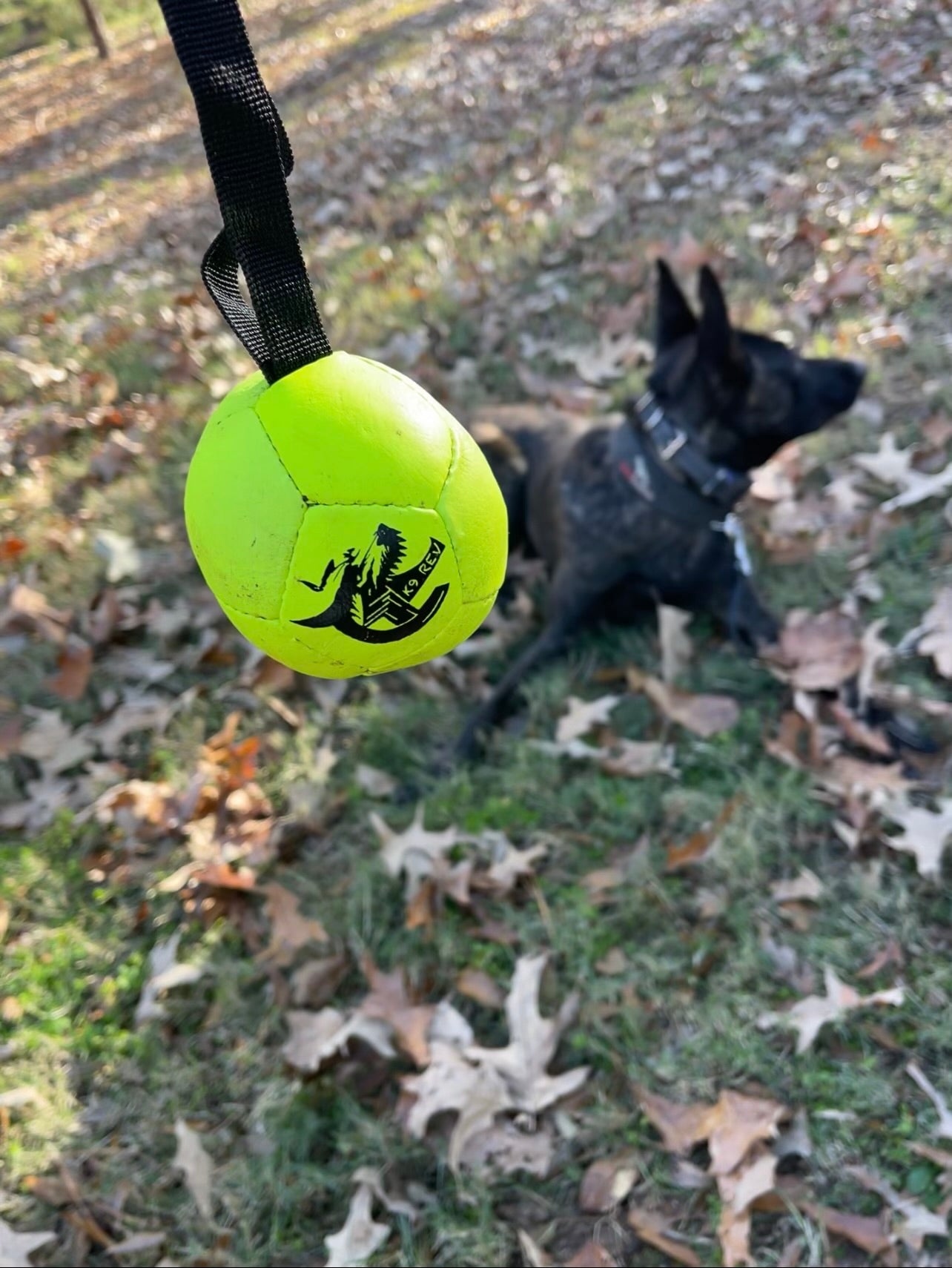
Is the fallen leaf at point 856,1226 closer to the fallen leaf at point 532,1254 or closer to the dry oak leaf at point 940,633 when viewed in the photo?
the fallen leaf at point 532,1254

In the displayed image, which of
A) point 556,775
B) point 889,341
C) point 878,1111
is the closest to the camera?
point 878,1111

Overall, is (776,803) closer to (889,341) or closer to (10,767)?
(889,341)

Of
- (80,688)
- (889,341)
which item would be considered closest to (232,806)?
(80,688)

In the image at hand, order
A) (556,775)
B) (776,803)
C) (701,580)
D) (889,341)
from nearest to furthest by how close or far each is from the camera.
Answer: (776,803)
(556,775)
(701,580)
(889,341)

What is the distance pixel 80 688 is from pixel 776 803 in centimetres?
296

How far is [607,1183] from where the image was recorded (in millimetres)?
2275

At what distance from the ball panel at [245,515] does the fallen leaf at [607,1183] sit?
1.88m

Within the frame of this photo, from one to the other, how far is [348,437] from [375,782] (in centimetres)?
239

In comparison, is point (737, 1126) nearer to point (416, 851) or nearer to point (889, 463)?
point (416, 851)

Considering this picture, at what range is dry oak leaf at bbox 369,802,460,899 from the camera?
2.99 m

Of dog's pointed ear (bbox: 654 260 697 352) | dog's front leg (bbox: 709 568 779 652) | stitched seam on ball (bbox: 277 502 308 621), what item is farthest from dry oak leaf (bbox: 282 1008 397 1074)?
dog's pointed ear (bbox: 654 260 697 352)

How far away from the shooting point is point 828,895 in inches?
105

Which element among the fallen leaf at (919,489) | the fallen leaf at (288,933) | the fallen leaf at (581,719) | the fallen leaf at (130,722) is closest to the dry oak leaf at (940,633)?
the fallen leaf at (919,489)

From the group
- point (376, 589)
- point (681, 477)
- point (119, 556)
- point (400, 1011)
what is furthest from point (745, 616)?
point (119, 556)
